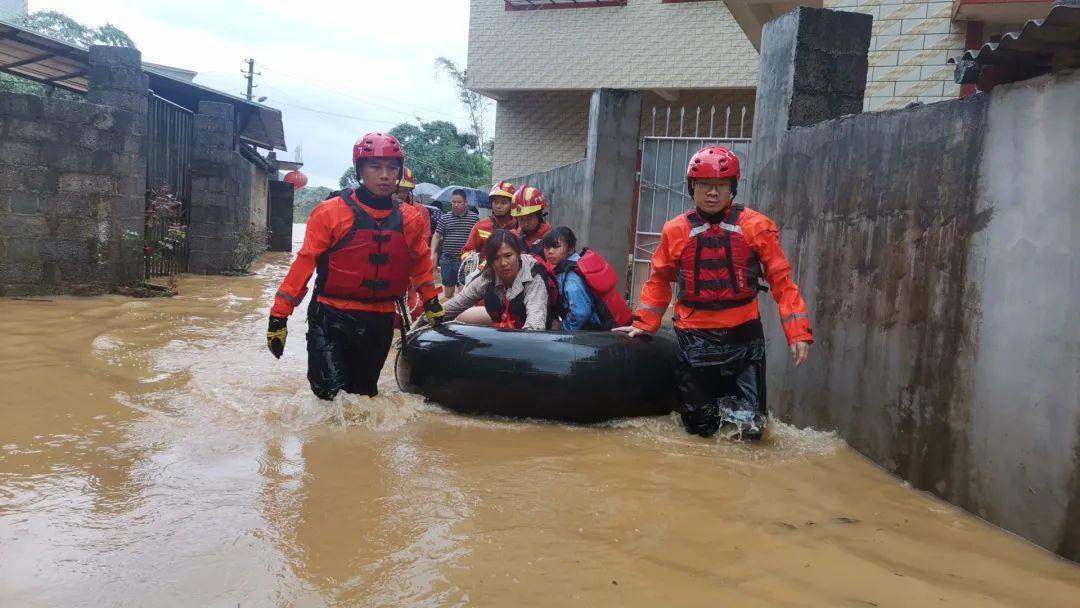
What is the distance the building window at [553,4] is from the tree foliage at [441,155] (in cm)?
1240

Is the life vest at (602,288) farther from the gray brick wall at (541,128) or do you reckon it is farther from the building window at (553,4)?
the building window at (553,4)

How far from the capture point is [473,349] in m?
4.73

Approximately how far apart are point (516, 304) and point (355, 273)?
1227 millimetres

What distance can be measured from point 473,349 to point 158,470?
1811 mm

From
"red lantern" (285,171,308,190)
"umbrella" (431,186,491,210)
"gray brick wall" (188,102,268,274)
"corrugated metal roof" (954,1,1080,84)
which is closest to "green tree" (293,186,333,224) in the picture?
"red lantern" (285,171,308,190)

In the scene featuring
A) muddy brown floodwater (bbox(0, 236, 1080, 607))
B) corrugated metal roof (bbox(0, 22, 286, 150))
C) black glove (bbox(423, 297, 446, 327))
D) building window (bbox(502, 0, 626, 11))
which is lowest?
muddy brown floodwater (bbox(0, 236, 1080, 607))

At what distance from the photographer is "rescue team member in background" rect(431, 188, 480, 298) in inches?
393

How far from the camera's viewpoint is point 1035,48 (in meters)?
2.88

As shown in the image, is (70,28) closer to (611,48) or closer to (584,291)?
(611,48)

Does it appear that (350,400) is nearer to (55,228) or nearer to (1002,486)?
(1002,486)

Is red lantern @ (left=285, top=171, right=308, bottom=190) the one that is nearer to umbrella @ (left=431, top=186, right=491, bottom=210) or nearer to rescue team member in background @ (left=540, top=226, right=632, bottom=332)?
umbrella @ (left=431, top=186, right=491, bottom=210)

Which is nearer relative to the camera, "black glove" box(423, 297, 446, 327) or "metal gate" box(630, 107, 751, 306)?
"black glove" box(423, 297, 446, 327)

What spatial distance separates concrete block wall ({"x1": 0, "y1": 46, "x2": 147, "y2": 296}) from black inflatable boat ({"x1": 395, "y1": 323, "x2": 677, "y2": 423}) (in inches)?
237

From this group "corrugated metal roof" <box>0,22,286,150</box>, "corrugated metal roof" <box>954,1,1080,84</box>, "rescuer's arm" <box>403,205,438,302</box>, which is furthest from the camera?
"corrugated metal roof" <box>0,22,286,150</box>
